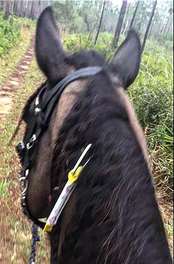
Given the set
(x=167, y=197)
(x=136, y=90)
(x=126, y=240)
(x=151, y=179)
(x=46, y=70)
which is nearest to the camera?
(x=126, y=240)

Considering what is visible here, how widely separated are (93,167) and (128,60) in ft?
2.05

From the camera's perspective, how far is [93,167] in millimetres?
1288

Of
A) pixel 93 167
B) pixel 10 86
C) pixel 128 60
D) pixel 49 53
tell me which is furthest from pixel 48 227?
pixel 10 86

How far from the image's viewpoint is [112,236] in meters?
1.19

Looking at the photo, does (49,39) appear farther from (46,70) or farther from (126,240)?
(126,240)

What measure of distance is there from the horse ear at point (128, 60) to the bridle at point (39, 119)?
0.55 ft

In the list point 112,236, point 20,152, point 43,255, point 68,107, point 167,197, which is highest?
A: point 68,107

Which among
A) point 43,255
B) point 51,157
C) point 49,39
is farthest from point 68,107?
point 43,255

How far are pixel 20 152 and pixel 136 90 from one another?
23.5 feet

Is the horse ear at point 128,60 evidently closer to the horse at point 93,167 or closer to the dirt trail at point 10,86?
the horse at point 93,167

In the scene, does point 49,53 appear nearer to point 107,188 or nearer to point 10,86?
point 107,188

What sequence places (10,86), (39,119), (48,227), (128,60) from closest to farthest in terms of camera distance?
1. (48,227)
2. (39,119)
3. (128,60)
4. (10,86)

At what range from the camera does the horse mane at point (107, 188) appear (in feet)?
3.82

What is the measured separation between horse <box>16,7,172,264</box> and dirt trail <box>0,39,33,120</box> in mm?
6394
